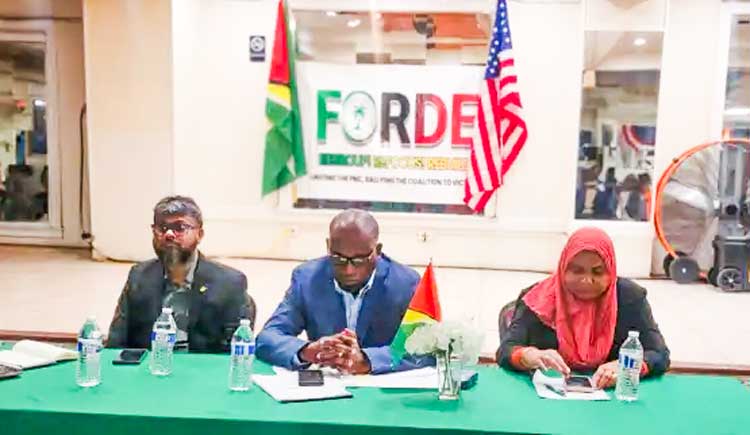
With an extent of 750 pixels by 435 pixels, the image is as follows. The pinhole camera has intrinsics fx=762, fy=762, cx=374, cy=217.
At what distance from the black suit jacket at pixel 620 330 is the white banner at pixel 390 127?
4.21 metres

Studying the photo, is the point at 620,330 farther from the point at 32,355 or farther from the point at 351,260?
the point at 32,355

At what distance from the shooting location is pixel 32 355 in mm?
2154

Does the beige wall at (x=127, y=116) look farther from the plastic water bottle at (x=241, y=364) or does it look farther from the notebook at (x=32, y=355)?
the plastic water bottle at (x=241, y=364)

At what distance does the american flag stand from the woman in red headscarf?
Answer: 4011 millimetres

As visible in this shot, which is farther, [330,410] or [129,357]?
[129,357]

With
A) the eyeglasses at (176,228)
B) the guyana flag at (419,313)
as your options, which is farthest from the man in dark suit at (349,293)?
the eyeglasses at (176,228)

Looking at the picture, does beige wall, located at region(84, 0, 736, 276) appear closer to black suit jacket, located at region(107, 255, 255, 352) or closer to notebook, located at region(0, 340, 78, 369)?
black suit jacket, located at region(107, 255, 255, 352)

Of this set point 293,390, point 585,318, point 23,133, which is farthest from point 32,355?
point 23,133

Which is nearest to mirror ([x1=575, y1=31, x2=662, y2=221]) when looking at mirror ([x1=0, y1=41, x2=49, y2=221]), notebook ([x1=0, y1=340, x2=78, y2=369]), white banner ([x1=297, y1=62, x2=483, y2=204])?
white banner ([x1=297, y1=62, x2=483, y2=204])

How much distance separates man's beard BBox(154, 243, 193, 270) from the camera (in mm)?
2564

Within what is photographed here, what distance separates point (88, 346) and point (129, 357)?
22 centimetres

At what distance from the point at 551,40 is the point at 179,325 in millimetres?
4659

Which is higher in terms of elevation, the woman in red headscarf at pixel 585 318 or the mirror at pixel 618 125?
the mirror at pixel 618 125

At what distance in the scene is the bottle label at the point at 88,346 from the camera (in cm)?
195
